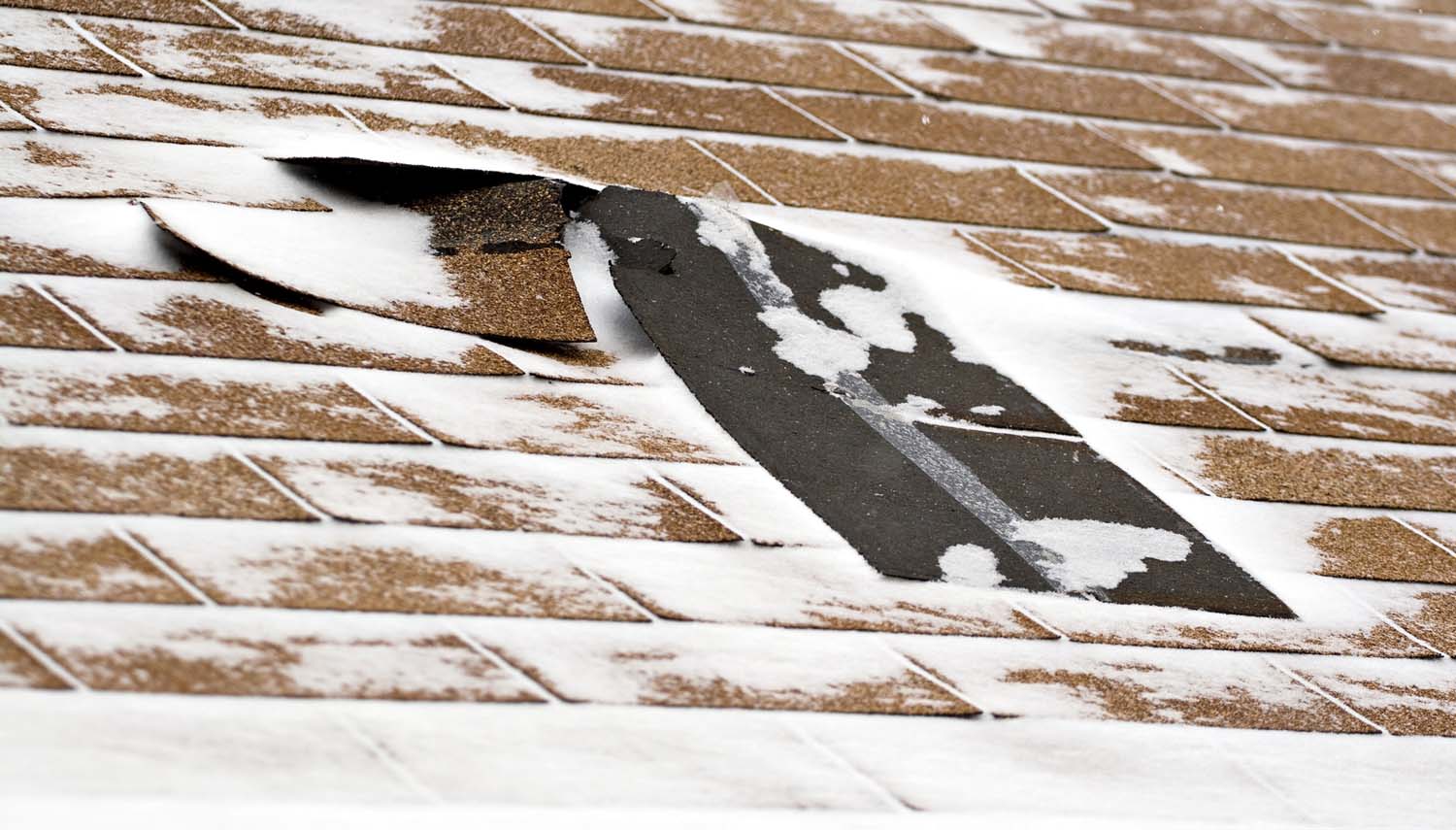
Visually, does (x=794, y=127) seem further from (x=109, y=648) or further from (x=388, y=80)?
(x=109, y=648)

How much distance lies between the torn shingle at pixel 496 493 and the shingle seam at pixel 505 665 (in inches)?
6.0

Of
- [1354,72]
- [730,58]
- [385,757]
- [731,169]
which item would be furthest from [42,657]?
[1354,72]

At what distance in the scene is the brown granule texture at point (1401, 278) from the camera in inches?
93.4

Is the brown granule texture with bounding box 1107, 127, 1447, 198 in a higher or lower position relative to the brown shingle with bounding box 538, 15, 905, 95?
lower

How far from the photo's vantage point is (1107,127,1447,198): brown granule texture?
2.54 m

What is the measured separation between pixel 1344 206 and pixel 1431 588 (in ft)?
3.16

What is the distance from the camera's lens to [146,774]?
1.12m

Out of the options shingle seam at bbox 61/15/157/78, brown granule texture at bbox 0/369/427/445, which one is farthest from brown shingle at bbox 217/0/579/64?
brown granule texture at bbox 0/369/427/445

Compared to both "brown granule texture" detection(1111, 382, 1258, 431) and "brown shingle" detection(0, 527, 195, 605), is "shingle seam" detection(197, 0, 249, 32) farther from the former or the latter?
"brown granule texture" detection(1111, 382, 1258, 431)

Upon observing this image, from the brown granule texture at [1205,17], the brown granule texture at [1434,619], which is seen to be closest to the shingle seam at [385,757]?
the brown granule texture at [1434,619]

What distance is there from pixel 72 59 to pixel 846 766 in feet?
4.78

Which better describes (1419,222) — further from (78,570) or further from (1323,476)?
(78,570)

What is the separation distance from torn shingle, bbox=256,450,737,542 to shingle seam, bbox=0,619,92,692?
1.01 feet

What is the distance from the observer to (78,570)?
1269 mm
